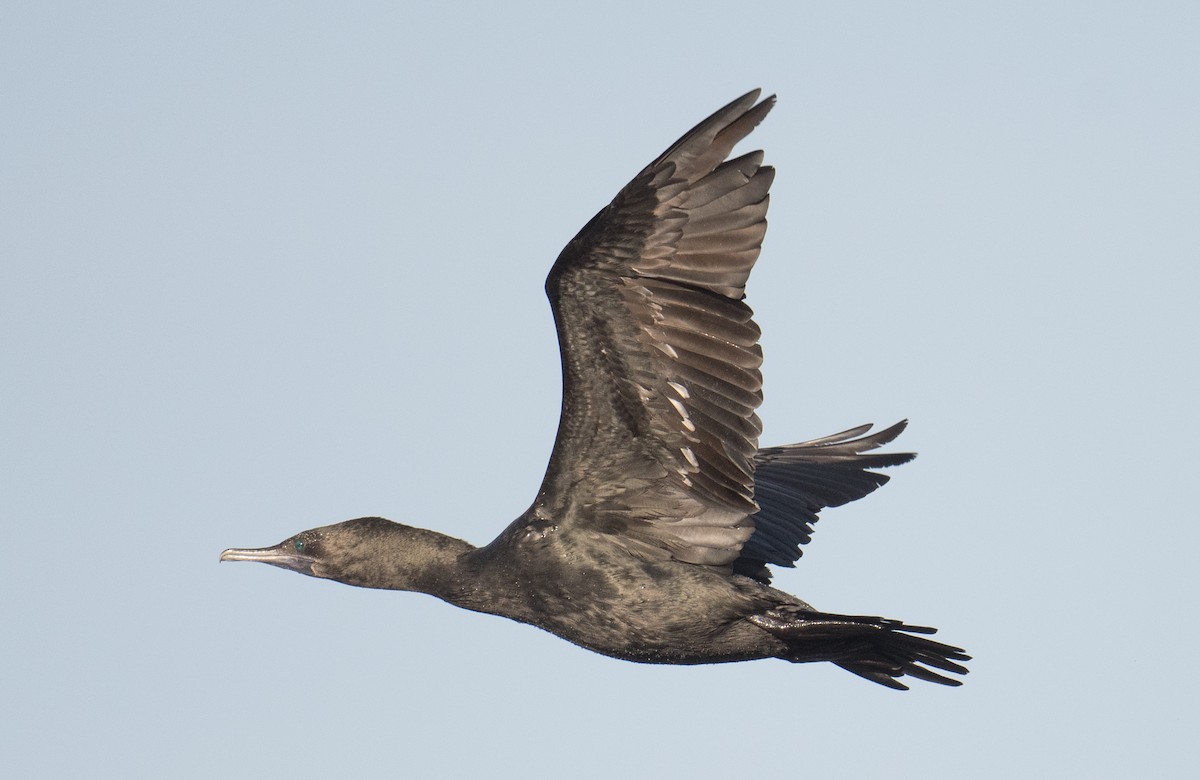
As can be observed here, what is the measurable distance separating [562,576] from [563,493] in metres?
0.38

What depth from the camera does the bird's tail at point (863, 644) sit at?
7.29 m

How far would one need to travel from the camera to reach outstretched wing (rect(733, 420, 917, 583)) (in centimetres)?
862

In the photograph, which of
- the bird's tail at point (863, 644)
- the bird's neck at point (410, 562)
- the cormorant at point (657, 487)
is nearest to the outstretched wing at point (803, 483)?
the cormorant at point (657, 487)

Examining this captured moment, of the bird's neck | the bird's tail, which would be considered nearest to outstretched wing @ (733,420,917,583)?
the bird's tail

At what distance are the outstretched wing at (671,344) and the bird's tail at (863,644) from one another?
17.0 inches

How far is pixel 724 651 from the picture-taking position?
7.57m

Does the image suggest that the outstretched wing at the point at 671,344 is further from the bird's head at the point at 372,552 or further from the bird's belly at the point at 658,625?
the bird's head at the point at 372,552

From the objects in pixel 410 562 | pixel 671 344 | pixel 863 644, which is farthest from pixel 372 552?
pixel 863 644

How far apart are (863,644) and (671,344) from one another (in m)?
1.69

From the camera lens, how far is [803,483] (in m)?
9.41

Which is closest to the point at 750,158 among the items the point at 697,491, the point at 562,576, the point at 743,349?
the point at 743,349

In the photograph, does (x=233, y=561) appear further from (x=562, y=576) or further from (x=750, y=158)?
(x=750, y=158)

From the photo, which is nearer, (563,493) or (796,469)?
(563,493)

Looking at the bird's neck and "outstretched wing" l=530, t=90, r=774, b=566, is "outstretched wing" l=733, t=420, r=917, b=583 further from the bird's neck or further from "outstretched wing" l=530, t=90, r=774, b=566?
the bird's neck
